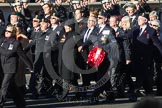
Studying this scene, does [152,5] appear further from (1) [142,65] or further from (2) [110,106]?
(2) [110,106]

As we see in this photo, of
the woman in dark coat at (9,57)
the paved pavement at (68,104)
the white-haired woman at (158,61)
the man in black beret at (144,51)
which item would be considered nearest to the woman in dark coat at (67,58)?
the paved pavement at (68,104)

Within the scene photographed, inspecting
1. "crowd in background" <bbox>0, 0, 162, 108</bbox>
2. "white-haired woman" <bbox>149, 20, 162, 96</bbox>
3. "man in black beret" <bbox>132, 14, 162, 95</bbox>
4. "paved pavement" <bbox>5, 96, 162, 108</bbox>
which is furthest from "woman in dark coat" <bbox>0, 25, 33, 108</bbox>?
"white-haired woman" <bbox>149, 20, 162, 96</bbox>

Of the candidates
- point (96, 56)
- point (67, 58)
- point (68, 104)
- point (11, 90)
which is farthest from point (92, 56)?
point (11, 90)

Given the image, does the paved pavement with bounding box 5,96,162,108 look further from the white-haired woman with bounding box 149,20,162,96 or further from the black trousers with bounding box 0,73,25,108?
the white-haired woman with bounding box 149,20,162,96

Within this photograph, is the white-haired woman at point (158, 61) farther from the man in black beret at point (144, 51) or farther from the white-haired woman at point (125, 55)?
the white-haired woman at point (125, 55)

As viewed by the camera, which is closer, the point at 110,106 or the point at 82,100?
the point at 110,106

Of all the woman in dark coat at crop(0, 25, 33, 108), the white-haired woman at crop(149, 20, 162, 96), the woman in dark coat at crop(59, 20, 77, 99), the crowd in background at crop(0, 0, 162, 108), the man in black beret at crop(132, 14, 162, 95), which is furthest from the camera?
the white-haired woman at crop(149, 20, 162, 96)

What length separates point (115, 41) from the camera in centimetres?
946

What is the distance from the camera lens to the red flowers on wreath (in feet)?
30.3

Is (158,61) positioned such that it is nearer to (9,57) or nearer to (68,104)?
(68,104)

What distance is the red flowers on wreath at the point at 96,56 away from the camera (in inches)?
364

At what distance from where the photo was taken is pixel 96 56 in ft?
30.4

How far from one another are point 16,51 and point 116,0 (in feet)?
19.1

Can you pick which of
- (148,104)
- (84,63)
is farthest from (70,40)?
(148,104)
